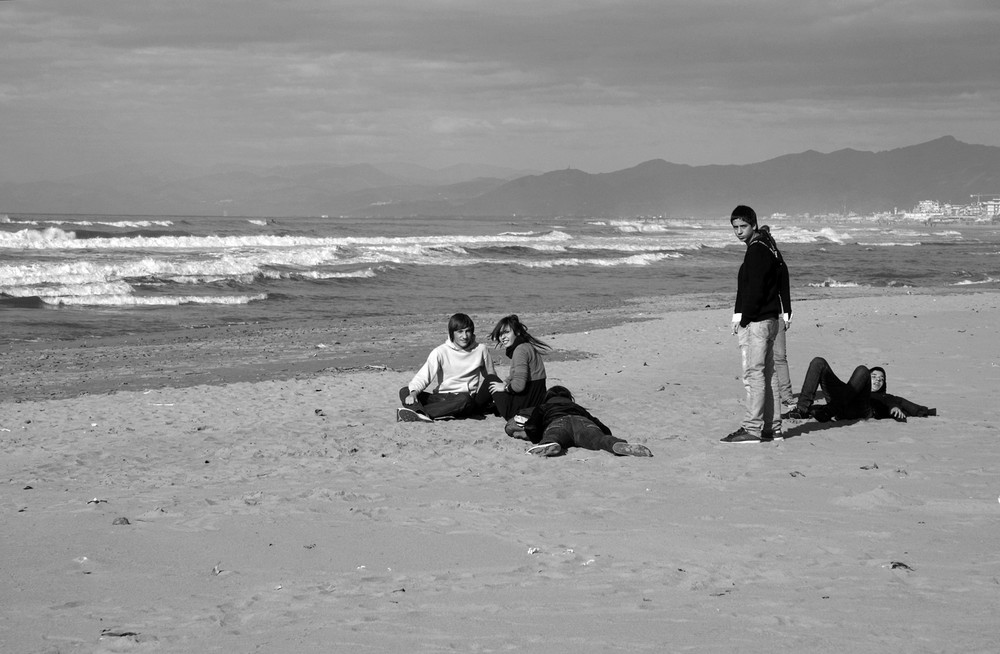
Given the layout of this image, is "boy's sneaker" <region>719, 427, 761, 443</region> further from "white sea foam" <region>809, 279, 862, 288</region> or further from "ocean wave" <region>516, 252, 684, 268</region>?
"ocean wave" <region>516, 252, 684, 268</region>

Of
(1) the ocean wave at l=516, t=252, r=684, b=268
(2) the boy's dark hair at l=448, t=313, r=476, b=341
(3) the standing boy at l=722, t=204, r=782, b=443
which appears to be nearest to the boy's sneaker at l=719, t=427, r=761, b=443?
(3) the standing boy at l=722, t=204, r=782, b=443

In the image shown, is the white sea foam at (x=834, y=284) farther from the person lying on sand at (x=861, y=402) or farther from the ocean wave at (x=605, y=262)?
the person lying on sand at (x=861, y=402)

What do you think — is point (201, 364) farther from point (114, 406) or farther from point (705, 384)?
point (705, 384)

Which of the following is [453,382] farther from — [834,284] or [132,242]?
[132,242]

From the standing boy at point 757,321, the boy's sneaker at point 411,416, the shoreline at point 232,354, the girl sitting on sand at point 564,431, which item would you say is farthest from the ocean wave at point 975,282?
the girl sitting on sand at point 564,431

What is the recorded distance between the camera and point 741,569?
4.41 meters

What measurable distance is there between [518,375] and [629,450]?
1.58m

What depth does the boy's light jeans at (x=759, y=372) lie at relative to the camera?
7.20 meters

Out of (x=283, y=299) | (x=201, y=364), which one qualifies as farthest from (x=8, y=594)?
(x=283, y=299)

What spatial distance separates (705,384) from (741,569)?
19.7ft

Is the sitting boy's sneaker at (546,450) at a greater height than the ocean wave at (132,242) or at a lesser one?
lesser

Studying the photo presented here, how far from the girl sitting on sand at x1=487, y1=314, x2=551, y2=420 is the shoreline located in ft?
11.5

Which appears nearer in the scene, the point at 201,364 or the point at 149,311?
the point at 201,364

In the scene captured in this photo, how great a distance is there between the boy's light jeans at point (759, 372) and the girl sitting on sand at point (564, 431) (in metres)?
0.97
